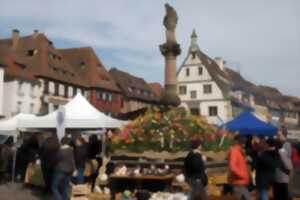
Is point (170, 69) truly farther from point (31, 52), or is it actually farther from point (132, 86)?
point (132, 86)

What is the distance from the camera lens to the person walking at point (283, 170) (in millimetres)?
9266

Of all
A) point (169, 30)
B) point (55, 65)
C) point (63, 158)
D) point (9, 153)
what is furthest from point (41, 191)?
point (55, 65)

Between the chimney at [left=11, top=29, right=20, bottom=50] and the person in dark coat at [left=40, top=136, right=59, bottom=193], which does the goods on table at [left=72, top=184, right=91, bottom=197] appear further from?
the chimney at [left=11, top=29, right=20, bottom=50]

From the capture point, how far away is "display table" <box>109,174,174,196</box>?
36.5 feet

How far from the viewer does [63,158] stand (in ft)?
34.0

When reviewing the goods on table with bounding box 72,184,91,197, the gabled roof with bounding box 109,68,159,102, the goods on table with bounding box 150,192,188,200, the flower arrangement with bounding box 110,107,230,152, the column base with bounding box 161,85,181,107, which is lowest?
the goods on table with bounding box 72,184,91,197

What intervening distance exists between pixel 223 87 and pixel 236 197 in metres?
46.7

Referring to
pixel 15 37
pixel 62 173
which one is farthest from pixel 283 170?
pixel 15 37

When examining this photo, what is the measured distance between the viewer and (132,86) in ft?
223

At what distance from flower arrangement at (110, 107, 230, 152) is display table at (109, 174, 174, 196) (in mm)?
1755

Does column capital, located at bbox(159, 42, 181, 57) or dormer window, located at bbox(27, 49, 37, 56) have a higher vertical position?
dormer window, located at bbox(27, 49, 37, 56)

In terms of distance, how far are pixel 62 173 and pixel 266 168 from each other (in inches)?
Answer: 181

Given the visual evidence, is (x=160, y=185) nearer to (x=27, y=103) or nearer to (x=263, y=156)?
(x=263, y=156)

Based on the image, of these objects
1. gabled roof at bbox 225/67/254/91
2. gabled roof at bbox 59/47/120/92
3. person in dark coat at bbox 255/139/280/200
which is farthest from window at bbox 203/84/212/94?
person in dark coat at bbox 255/139/280/200
